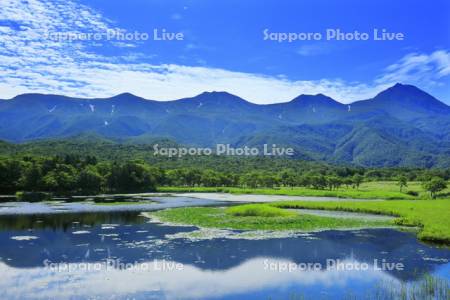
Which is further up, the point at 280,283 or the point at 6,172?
Result: the point at 6,172

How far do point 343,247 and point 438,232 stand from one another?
9.31 m

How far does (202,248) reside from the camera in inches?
1287

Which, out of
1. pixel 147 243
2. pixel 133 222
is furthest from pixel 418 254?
pixel 133 222

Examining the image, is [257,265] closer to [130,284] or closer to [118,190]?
[130,284]

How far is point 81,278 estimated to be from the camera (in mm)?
24219

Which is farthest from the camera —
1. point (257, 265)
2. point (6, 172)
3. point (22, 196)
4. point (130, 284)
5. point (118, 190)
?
point (118, 190)

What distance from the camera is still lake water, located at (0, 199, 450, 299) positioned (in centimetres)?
2231

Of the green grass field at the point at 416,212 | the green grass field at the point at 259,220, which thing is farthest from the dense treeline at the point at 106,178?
the green grass field at the point at 259,220

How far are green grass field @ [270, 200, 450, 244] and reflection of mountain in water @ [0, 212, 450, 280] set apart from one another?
2098 millimetres

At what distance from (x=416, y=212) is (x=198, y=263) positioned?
114ft

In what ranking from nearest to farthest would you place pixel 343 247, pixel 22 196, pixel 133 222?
1. pixel 343 247
2. pixel 133 222
3. pixel 22 196

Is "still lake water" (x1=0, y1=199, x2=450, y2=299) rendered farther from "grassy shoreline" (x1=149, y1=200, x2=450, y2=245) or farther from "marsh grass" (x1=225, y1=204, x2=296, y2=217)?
"marsh grass" (x1=225, y1=204, x2=296, y2=217)

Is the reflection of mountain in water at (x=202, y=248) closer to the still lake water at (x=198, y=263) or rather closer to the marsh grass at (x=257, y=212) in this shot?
the still lake water at (x=198, y=263)

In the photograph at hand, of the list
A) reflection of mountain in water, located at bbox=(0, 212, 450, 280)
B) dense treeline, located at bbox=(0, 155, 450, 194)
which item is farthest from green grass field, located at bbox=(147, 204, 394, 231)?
dense treeline, located at bbox=(0, 155, 450, 194)
